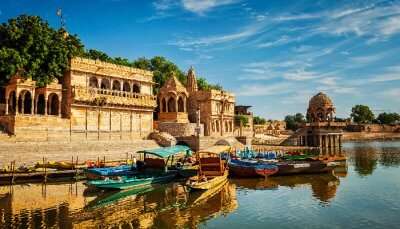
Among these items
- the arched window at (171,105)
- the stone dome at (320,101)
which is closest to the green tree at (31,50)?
the arched window at (171,105)

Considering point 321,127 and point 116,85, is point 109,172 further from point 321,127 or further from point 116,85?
point 321,127

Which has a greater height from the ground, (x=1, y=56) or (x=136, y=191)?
(x=1, y=56)

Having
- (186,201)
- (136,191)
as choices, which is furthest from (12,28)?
(186,201)

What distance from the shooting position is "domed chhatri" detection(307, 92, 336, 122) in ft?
257

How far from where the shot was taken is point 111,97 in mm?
48094

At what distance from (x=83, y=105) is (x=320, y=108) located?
171ft

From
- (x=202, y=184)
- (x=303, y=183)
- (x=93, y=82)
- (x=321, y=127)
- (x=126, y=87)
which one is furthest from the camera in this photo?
(x=321, y=127)

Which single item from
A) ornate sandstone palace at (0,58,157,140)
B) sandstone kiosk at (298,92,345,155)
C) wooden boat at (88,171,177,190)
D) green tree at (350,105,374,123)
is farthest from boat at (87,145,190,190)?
green tree at (350,105,374,123)

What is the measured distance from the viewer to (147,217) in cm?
1980

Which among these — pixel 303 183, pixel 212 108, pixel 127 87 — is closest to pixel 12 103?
pixel 127 87

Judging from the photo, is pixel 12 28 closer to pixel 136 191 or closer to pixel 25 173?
pixel 25 173

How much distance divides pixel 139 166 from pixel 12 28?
2247cm

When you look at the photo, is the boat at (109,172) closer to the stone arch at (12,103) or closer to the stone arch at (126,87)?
the stone arch at (12,103)

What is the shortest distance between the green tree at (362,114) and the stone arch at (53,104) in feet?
422
